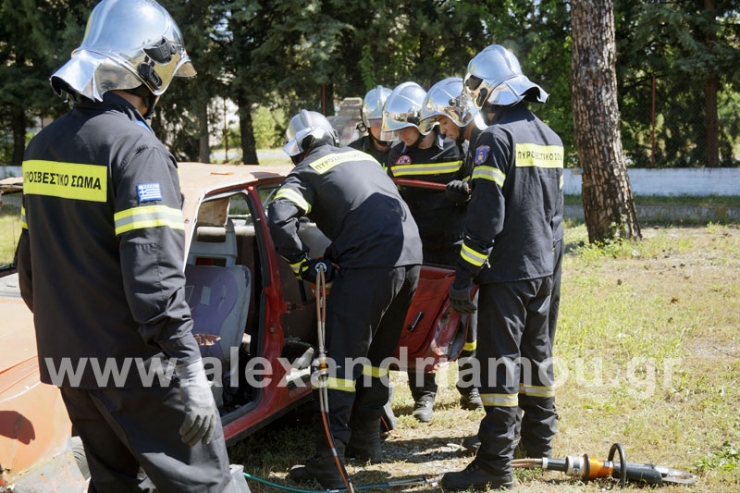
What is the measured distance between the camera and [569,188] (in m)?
16.1

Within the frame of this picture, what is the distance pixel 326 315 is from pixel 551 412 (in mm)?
1418

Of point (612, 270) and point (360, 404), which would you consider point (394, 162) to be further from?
point (612, 270)

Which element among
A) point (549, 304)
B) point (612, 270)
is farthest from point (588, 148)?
point (549, 304)

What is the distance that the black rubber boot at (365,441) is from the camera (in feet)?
14.3

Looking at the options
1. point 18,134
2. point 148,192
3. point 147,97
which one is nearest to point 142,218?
point 148,192

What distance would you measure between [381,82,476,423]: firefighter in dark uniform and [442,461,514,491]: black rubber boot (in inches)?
41.4

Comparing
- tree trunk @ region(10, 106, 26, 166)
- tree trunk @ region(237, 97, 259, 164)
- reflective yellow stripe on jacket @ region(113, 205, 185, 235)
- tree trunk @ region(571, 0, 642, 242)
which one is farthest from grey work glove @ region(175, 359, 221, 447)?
tree trunk @ region(10, 106, 26, 166)

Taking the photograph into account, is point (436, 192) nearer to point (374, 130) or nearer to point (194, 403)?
point (374, 130)

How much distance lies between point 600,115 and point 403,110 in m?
4.96

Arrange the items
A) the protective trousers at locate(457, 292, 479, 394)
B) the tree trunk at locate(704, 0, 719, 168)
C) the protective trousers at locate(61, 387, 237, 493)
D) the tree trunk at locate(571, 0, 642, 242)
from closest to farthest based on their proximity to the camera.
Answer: the protective trousers at locate(61, 387, 237, 493), the protective trousers at locate(457, 292, 479, 394), the tree trunk at locate(571, 0, 642, 242), the tree trunk at locate(704, 0, 719, 168)

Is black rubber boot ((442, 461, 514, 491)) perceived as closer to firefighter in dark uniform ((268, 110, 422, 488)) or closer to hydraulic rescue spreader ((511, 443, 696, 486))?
hydraulic rescue spreader ((511, 443, 696, 486))

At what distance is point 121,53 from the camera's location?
261 centimetres

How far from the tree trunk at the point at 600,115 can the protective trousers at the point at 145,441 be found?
25.4 ft

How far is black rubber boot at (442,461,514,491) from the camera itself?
3922mm
